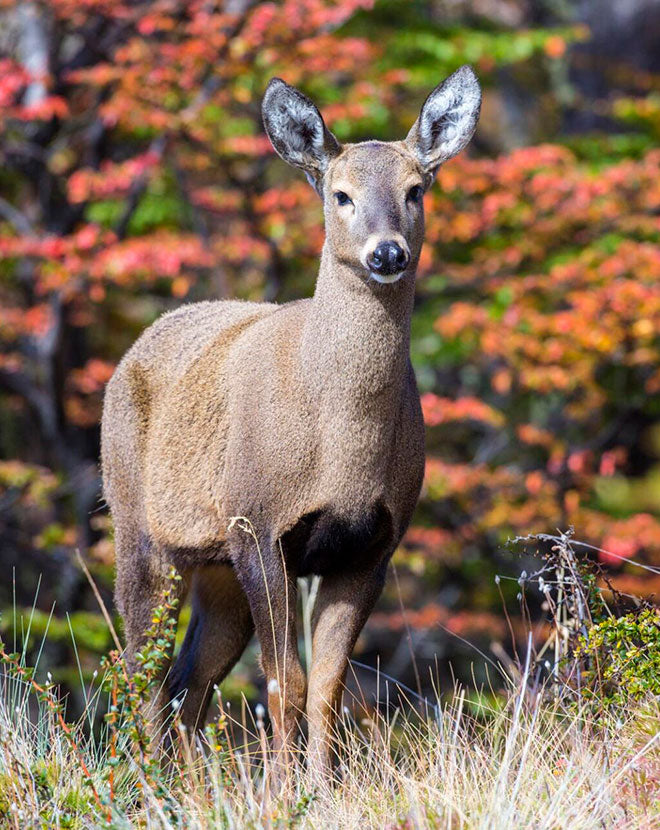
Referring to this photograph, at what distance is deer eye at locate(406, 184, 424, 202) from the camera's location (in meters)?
5.70

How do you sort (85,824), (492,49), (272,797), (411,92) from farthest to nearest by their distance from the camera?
(411,92), (492,49), (272,797), (85,824)

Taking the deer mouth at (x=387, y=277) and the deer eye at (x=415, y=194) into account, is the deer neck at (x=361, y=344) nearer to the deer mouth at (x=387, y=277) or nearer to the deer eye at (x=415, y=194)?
the deer mouth at (x=387, y=277)

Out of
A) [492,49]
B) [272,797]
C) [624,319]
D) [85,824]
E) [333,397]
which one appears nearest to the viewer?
[85,824]

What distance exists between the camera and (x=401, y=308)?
552 centimetres

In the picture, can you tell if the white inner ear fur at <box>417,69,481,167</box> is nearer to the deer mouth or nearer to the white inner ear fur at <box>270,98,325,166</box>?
the white inner ear fur at <box>270,98,325,166</box>

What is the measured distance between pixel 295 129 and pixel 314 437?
4.98 feet

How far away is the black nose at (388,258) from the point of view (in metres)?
5.21

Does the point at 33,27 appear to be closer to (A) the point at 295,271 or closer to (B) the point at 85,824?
(A) the point at 295,271

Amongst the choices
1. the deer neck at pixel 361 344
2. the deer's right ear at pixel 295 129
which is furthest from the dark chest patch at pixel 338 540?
the deer's right ear at pixel 295 129

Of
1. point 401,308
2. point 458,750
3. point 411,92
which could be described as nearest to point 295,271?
point 411,92

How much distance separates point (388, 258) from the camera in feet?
17.1

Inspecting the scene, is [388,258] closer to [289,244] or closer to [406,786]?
[406,786]

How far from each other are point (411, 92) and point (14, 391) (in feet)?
16.2

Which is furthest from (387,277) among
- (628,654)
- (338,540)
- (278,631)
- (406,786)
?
(406,786)
